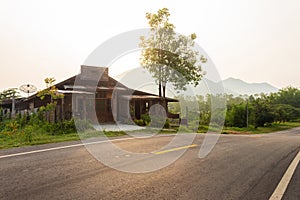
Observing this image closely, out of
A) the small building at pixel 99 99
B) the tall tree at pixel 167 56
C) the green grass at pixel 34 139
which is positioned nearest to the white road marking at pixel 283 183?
the green grass at pixel 34 139

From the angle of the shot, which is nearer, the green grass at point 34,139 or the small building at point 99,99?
the green grass at point 34,139

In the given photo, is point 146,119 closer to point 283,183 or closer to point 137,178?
point 137,178

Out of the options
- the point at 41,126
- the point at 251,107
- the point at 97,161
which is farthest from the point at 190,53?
the point at 97,161

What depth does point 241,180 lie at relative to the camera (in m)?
4.96

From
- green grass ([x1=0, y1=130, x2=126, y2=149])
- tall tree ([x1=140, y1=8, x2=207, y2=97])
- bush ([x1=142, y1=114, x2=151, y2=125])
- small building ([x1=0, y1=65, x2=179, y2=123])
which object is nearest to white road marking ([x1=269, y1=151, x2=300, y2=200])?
green grass ([x1=0, y1=130, x2=126, y2=149])

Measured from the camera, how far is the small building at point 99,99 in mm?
22234

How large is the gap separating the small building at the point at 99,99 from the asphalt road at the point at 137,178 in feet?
49.5

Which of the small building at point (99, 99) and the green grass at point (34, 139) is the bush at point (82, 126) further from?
the small building at point (99, 99)

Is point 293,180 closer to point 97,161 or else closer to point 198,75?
point 97,161

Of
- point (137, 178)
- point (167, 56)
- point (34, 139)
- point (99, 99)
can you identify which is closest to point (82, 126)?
point (34, 139)

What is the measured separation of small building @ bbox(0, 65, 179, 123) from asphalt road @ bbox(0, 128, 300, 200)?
49.5 feet

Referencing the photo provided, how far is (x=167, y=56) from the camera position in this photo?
31.9m

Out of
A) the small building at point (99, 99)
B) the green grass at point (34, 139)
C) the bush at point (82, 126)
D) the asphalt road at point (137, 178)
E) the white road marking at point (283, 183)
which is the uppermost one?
the small building at point (99, 99)

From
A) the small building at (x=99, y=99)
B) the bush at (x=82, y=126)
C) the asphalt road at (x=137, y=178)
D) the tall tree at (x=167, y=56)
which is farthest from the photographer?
the tall tree at (x=167, y=56)
